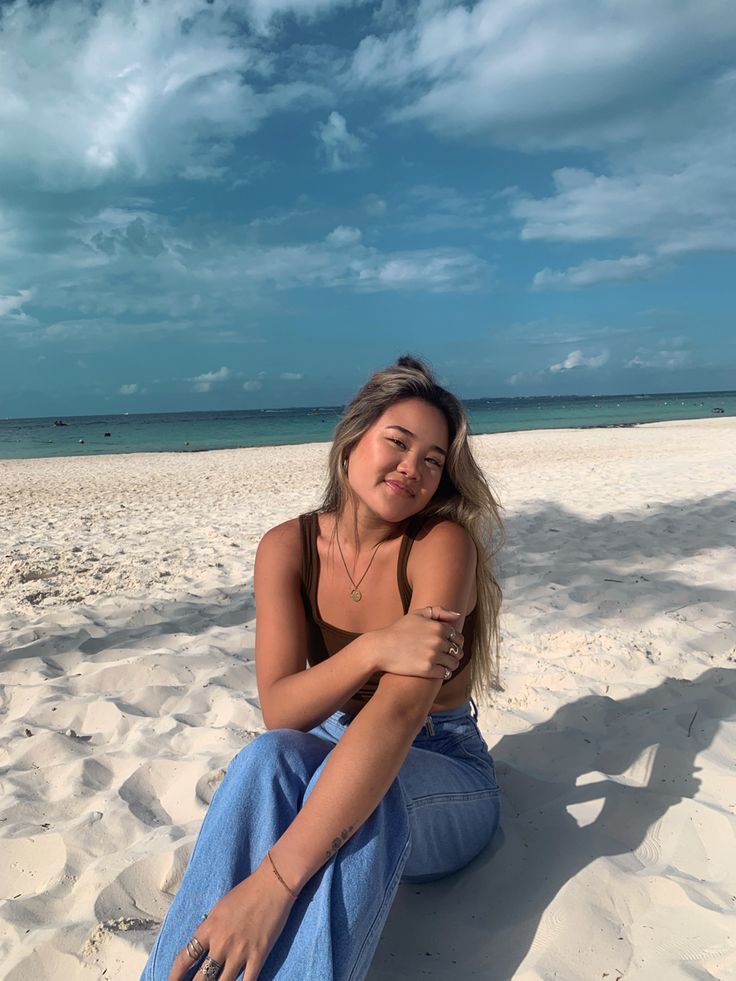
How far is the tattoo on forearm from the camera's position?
5.19 feet

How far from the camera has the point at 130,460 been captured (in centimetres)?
2355

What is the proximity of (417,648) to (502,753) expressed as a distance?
1288 mm

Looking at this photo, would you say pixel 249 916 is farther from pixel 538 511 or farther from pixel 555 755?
pixel 538 511

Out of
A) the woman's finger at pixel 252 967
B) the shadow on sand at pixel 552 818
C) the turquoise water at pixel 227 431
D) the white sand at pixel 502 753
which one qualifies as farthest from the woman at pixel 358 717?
the turquoise water at pixel 227 431

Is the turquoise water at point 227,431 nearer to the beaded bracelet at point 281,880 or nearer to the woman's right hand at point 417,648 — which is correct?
the woman's right hand at point 417,648

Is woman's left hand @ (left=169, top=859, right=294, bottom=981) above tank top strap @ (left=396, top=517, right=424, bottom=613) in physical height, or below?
below

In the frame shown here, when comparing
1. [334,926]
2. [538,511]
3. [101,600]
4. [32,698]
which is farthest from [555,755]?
[538,511]

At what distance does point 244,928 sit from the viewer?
1.48 metres

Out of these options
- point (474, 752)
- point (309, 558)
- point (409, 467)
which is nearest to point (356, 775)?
point (474, 752)

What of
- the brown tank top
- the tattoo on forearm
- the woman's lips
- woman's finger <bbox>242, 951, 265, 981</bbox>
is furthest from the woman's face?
woman's finger <bbox>242, 951, 265, 981</bbox>

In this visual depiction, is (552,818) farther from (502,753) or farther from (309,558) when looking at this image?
(309,558)

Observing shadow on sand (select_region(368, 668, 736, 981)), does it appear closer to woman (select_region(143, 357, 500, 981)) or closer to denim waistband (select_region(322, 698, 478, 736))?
woman (select_region(143, 357, 500, 981))

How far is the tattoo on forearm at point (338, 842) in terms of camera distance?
62.3 inches

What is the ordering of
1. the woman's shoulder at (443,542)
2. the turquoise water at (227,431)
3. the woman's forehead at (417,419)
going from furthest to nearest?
the turquoise water at (227,431) < the woman's forehead at (417,419) < the woman's shoulder at (443,542)
